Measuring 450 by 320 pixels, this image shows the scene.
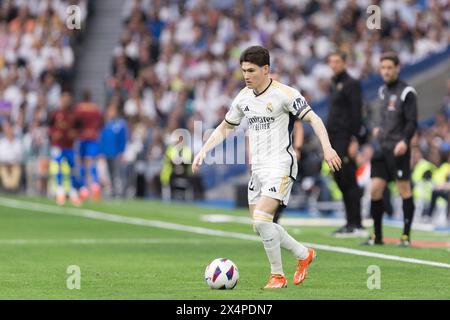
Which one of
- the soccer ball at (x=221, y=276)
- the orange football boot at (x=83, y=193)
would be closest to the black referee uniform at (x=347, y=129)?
the soccer ball at (x=221, y=276)

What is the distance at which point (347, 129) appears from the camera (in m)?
18.1

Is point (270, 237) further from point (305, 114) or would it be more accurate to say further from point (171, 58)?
point (171, 58)

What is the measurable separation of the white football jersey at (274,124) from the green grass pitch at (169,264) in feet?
3.62

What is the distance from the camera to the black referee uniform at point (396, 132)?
627 inches

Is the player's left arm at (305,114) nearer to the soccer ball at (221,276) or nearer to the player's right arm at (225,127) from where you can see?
the player's right arm at (225,127)

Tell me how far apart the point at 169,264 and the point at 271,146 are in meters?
2.82

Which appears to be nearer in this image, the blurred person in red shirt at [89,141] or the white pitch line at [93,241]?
the white pitch line at [93,241]

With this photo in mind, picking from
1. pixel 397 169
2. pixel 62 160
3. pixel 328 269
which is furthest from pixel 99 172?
pixel 328 269

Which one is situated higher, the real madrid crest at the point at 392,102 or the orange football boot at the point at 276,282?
the real madrid crest at the point at 392,102

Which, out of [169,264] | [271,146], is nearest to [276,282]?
Result: [271,146]

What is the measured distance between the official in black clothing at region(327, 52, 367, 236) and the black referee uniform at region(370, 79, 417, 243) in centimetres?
177

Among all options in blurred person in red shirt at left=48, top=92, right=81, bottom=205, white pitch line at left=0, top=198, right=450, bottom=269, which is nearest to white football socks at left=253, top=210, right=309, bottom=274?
white pitch line at left=0, top=198, right=450, bottom=269

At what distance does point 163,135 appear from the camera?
111 feet

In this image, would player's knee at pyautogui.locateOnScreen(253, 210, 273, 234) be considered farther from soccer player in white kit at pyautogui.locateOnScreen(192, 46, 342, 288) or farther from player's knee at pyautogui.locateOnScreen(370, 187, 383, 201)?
player's knee at pyautogui.locateOnScreen(370, 187, 383, 201)
